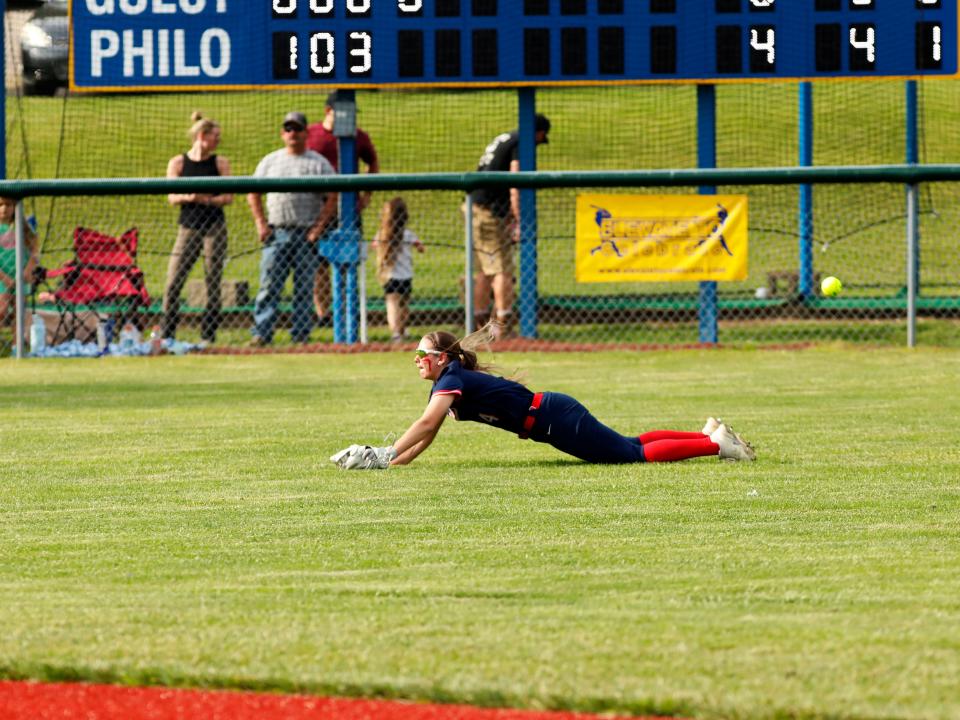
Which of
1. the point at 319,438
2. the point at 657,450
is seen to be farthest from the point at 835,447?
the point at 319,438

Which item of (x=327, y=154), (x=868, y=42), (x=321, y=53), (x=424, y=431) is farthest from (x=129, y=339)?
(x=424, y=431)

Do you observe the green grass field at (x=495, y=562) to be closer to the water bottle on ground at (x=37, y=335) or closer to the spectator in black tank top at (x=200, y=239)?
the water bottle on ground at (x=37, y=335)

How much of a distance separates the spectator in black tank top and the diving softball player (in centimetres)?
741

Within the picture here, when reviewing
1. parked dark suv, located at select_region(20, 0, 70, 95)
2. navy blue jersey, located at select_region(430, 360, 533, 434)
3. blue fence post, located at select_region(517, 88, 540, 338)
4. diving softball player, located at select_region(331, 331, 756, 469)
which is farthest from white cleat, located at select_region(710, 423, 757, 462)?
parked dark suv, located at select_region(20, 0, 70, 95)

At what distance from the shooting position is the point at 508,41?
1572cm

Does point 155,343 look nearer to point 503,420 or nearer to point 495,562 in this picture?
point 503,420

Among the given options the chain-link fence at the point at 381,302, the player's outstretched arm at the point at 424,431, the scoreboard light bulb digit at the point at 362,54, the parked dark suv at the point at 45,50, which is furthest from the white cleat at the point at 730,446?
the parked dark suv at the point at 45,50

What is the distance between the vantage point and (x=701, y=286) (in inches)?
595

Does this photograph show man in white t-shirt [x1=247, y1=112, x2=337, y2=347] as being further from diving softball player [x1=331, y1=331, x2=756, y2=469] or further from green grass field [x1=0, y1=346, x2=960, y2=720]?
diving softball player [x1=331, y1=331, x2=756, y2=469]

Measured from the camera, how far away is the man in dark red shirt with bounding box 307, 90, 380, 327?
16031mm

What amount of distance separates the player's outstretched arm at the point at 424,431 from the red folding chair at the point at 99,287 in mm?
7662

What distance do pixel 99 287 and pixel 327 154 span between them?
8.60 ft

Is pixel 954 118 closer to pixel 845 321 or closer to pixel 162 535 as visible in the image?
pixel 845 321

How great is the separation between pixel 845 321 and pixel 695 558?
1109cm
